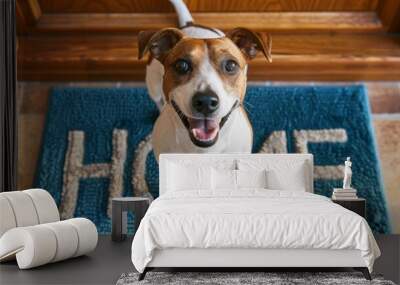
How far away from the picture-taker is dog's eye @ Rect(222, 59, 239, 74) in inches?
178

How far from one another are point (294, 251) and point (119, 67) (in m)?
2.28

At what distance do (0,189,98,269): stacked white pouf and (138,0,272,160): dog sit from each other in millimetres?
1107

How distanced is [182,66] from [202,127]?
1.46ft

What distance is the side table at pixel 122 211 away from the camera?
14.6 ft

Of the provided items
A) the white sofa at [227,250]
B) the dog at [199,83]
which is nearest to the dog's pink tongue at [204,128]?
the dog at [199,83]

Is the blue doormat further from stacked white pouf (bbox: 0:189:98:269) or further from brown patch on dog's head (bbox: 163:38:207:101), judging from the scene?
stacked white pouf (bbox: 0:189:98:269)

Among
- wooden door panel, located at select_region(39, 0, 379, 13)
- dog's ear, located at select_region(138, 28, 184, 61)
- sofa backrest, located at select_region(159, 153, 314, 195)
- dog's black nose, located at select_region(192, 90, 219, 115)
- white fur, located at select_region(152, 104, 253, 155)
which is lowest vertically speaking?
sofa backrest, located at select_region(159, 153, 314, 195)

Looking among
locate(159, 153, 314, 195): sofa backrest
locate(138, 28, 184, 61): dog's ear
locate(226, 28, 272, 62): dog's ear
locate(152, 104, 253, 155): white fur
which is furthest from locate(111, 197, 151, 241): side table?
locate(226, 28, 272, 62): dog's ear

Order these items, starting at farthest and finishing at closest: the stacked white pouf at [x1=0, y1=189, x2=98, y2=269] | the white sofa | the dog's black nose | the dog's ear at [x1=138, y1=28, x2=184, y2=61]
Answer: the dog's ear at [x1=138, y1=28, x2=184, y2=61] → the dog's black nose → the stacked white pouf at [x1=0, y1=189, x2=98, y2=269] → the white sofa

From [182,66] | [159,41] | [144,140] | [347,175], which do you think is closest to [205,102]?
[182,66]

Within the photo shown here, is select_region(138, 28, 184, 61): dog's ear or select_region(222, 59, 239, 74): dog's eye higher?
select_region(138, 28, 184, 61): dog's ear

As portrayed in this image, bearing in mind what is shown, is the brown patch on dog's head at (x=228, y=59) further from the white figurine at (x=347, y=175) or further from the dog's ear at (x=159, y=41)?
the white figurine at (x=347, y=175)

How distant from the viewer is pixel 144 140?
4910 mm

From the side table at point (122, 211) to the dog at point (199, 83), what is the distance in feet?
1.70
